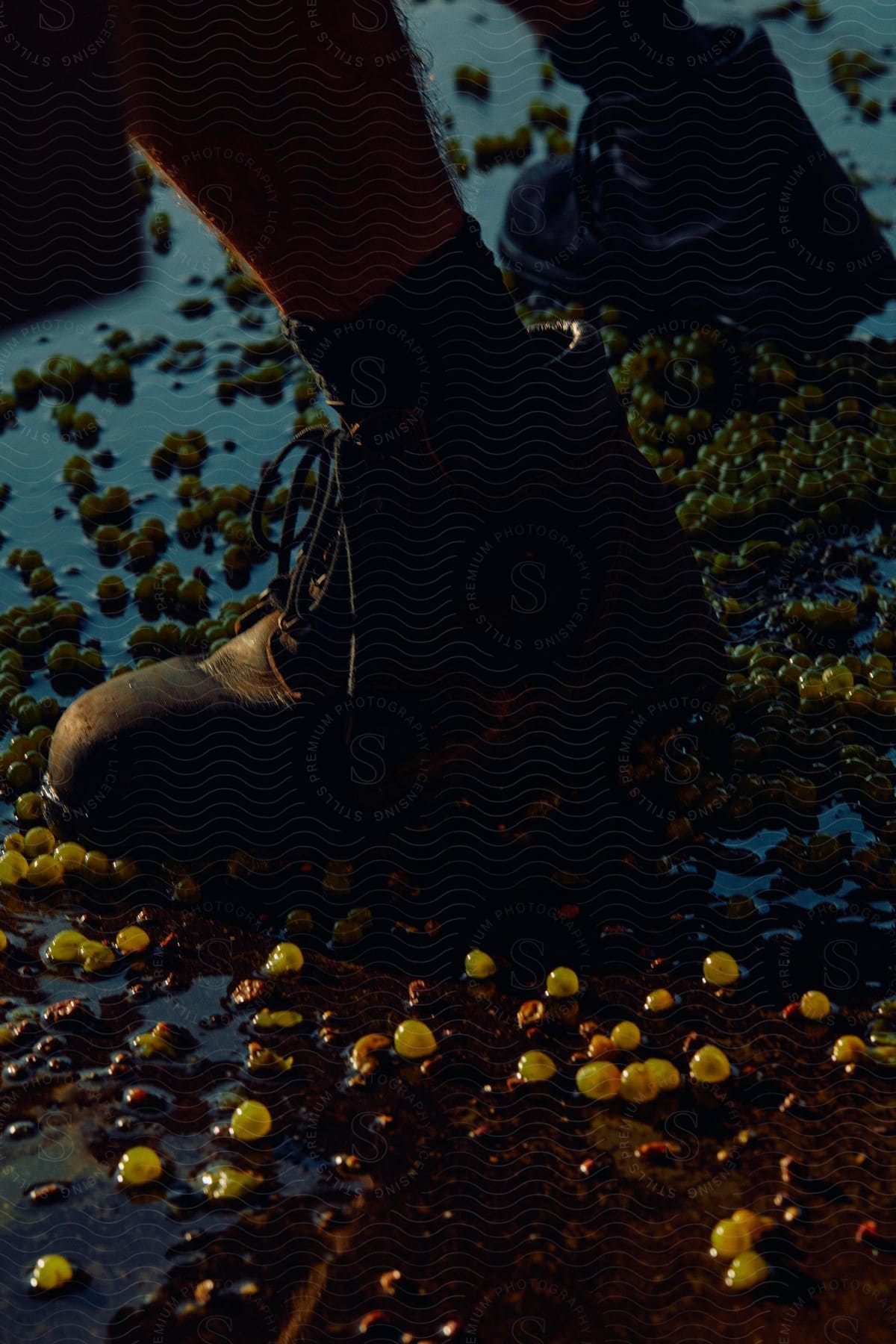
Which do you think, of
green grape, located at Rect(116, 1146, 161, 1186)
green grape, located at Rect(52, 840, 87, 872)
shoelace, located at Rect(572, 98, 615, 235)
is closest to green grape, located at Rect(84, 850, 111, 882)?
green grape, located at Rect(52, 840, 87, 872)

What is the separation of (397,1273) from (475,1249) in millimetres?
62

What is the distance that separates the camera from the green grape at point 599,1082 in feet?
3.51

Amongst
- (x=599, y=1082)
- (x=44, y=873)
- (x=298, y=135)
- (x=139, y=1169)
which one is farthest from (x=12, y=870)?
(x=298, y=135)

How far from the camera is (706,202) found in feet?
6.24

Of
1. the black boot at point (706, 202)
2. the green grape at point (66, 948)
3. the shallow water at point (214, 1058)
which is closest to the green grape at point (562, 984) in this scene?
the shallow water at point (214, 1058)

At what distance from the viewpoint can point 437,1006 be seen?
45.7 inches

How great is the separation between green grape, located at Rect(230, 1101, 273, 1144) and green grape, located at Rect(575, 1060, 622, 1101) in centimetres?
27

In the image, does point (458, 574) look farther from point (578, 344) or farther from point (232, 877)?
point (232, 877)

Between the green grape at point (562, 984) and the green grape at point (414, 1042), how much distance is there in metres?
0.12

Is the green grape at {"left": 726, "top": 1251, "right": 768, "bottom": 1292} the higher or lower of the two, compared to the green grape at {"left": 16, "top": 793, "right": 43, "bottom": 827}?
lower

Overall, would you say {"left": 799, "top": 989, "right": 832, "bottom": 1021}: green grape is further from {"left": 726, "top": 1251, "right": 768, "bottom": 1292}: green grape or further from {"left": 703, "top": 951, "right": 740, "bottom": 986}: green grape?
{"left": 726, "top": 1251, "right": 768, "bottom": 1292}: green grape

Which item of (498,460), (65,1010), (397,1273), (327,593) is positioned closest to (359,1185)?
(397,1273)

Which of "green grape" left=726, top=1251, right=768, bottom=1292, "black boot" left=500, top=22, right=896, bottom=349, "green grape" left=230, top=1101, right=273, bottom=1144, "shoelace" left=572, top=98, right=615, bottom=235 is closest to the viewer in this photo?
"green grape" left=726, top=1251, right=768, bottom=1292

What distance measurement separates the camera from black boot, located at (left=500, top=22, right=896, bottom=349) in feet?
6.07
